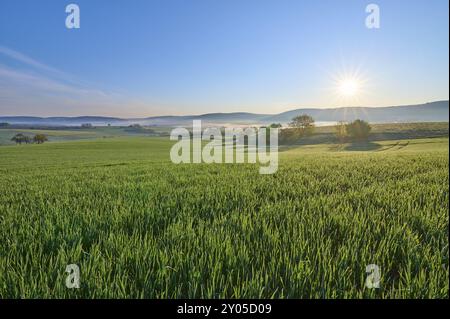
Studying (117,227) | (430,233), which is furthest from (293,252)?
(117,227)

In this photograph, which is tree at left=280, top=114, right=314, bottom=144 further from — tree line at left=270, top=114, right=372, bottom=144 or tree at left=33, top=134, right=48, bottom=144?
tree at left=33, top=134, right=48, bottom=144

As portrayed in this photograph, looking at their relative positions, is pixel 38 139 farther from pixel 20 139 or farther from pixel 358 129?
pixel 358 129

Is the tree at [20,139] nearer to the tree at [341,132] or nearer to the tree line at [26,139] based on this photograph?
the tree line at [26,139]

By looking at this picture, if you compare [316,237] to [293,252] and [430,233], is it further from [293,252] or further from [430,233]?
[430,233]

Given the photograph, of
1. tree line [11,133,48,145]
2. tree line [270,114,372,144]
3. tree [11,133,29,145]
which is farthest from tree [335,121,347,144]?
tree [11,133,29,145]

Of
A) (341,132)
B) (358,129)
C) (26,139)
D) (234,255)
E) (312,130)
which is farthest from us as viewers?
(26,139)

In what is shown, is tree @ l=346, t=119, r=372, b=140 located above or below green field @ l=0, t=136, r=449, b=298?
above

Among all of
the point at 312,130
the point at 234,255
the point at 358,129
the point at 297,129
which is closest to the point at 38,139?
the point at 297,129

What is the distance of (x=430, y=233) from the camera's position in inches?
112

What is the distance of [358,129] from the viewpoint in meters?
68.4

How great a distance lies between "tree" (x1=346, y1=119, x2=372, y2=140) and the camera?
67.0 m

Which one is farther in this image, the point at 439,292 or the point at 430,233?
the point at 430,233
